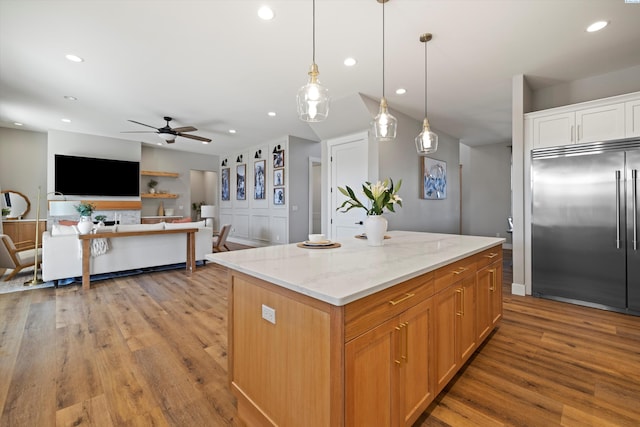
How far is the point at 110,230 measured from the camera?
167 inches

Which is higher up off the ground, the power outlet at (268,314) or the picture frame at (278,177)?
the picture frame at (278,177)

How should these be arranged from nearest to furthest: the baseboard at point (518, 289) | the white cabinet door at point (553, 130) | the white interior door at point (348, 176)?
1. the white cabinet door at point (553, 130)
2. the baseboard at point (518, 289)
3. the white interior door at point (348, 176)

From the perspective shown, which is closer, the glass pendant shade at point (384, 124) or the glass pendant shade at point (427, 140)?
the glass pendant shade at point (384, 124)

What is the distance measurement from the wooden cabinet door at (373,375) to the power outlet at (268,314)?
0.40m

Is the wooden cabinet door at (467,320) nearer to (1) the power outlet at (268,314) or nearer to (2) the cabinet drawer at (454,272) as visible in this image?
(2) the cabinet drawer at (454,272)

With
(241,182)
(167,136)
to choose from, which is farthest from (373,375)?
(241,182)

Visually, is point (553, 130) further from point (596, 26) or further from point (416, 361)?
point (416, 361)

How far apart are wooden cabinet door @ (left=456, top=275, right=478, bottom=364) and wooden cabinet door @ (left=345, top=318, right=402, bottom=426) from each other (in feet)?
2.56

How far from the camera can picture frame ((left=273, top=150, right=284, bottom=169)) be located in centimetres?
705

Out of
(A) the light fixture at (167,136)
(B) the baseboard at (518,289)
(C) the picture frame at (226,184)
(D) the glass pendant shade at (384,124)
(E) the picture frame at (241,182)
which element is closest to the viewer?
(D) the glass pendant shade at (384,124)

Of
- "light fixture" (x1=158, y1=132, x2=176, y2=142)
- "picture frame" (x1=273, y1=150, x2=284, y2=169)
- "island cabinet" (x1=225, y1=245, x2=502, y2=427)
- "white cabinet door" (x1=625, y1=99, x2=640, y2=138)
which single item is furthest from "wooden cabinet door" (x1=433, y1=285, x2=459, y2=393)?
"picture frame" (x1=273, y1=150, x2=284, y2=169)

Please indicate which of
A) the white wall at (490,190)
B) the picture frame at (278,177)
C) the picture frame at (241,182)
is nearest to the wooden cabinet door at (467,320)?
the picture frame at (278,177)

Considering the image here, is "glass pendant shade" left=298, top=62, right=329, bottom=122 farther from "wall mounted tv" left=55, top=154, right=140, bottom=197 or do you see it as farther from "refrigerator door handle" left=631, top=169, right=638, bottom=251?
"wall mounted tv" left=55, top=154, right=140, bottom=197

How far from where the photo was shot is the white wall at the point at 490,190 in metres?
6.95
